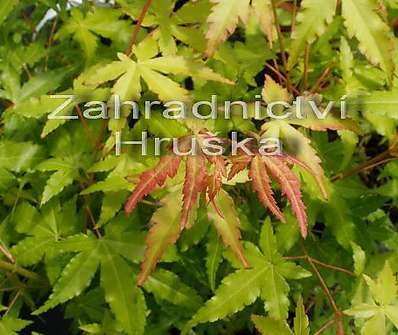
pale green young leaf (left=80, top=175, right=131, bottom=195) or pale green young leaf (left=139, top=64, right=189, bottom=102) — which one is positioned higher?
pale green young leaf (left=139, top=64, right=189, bottom=102)

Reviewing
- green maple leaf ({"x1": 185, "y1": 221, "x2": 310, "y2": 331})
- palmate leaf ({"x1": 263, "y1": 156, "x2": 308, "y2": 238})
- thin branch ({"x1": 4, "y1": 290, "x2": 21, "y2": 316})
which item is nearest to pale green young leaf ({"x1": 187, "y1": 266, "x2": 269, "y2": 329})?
green maple leaf ({"x1": 185, "y1": 221, "x2": 310, "y2": 331})

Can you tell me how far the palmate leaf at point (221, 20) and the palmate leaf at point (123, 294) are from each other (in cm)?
40

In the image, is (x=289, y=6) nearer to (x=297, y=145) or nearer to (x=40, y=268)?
(x=297, y=145)

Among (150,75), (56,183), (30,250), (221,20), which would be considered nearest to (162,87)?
(150,75)

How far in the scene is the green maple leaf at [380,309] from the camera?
89cm

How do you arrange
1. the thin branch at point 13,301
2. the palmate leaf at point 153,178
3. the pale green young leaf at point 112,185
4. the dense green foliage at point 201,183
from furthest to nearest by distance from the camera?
the thin branch at point 13,301 → the pale green young leaf at point 112,185 → the dense green foliage at point 201,183 → the palmate leaf at point 153,178

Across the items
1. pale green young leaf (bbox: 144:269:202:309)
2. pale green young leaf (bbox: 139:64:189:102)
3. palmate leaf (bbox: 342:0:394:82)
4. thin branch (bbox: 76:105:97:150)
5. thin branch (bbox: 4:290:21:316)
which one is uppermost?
palmate leaf (bbox: 342:0:394:82)

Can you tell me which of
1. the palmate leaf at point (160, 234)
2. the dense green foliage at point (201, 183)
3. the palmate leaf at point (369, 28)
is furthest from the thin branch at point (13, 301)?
the palmate leaf at point (369, 28)

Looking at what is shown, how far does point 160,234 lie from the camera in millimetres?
837

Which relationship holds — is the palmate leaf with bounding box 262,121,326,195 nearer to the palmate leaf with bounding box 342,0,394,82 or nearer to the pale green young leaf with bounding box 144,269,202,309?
the palmate leaf with bounding box 342,0,394,82

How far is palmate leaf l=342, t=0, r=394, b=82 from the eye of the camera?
819 mm

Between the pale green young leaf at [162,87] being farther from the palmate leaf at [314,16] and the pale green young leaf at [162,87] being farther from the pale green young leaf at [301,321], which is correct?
the pale green young leaf at [301,321]

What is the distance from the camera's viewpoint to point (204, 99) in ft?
3.62

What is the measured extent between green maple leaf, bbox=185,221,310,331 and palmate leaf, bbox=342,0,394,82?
0.32 meters
